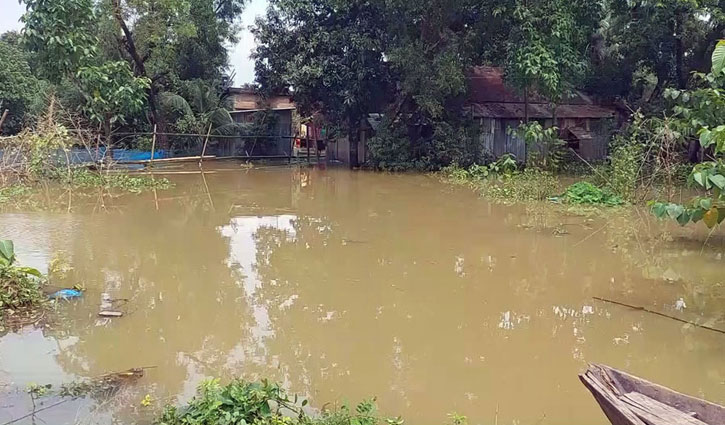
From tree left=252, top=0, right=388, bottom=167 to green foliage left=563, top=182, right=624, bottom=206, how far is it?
736 cm

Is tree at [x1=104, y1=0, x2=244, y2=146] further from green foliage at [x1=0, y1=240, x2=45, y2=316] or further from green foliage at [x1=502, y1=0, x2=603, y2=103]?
green foliage at [x1=0, y1=240, x2=45, y2=316]

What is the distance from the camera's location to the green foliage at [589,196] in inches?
443

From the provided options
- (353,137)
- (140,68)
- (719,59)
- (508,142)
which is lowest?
(508,142)

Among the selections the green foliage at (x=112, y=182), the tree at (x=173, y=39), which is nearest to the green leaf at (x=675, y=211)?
the green foliage at (x=112, y=182)

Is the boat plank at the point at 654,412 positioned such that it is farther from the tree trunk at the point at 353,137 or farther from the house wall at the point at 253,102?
the house wall at the point at 253,102

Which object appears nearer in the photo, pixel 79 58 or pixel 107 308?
pixel 107 308

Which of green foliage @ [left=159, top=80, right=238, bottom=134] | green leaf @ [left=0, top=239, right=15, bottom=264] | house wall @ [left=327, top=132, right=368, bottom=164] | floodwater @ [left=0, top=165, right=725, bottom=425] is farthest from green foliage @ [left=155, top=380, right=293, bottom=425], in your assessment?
green foliage @ [left=159, top=80, right=238, bottom=134]

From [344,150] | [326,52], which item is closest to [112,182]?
[326,52]

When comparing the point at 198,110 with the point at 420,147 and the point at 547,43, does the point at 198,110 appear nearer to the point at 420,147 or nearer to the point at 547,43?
the point at 420,147

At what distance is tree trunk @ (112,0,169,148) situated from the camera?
16812 millimetres

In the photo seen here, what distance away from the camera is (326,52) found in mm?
17359

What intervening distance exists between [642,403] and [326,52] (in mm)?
15715

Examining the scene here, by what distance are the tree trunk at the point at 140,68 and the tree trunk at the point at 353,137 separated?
17.9 feet

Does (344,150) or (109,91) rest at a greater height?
(109,91)
